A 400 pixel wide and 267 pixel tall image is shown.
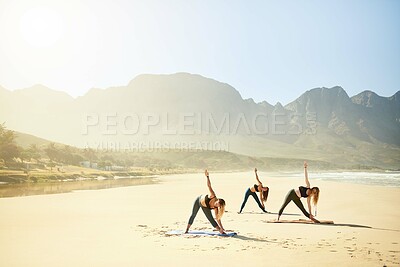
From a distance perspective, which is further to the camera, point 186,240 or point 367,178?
point 367,178

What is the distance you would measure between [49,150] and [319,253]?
90779mm

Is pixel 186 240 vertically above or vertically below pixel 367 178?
above

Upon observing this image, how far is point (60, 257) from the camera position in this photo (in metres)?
9.88

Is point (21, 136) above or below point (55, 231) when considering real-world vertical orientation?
above

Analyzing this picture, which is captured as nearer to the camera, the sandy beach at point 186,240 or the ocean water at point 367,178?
the sandy beach at point 186,240

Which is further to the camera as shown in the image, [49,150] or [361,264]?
[49,150]

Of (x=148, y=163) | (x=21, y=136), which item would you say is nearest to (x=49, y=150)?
(x=148, y=163)

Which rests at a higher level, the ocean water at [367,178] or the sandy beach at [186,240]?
the sandy beach at [186,240]

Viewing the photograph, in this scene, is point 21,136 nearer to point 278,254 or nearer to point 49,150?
point 49,150

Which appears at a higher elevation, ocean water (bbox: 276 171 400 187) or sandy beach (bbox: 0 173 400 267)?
sandy beach (bbox: 0 173 400 267)

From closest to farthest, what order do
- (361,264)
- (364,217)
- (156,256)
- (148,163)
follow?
1. (361,264)
2. (156,256)
3. (364,217)
4. (148,163)

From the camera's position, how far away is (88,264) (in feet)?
30.1

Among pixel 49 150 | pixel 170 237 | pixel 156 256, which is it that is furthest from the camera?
pixel 49 150

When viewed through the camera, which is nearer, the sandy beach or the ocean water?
the sandy beach
